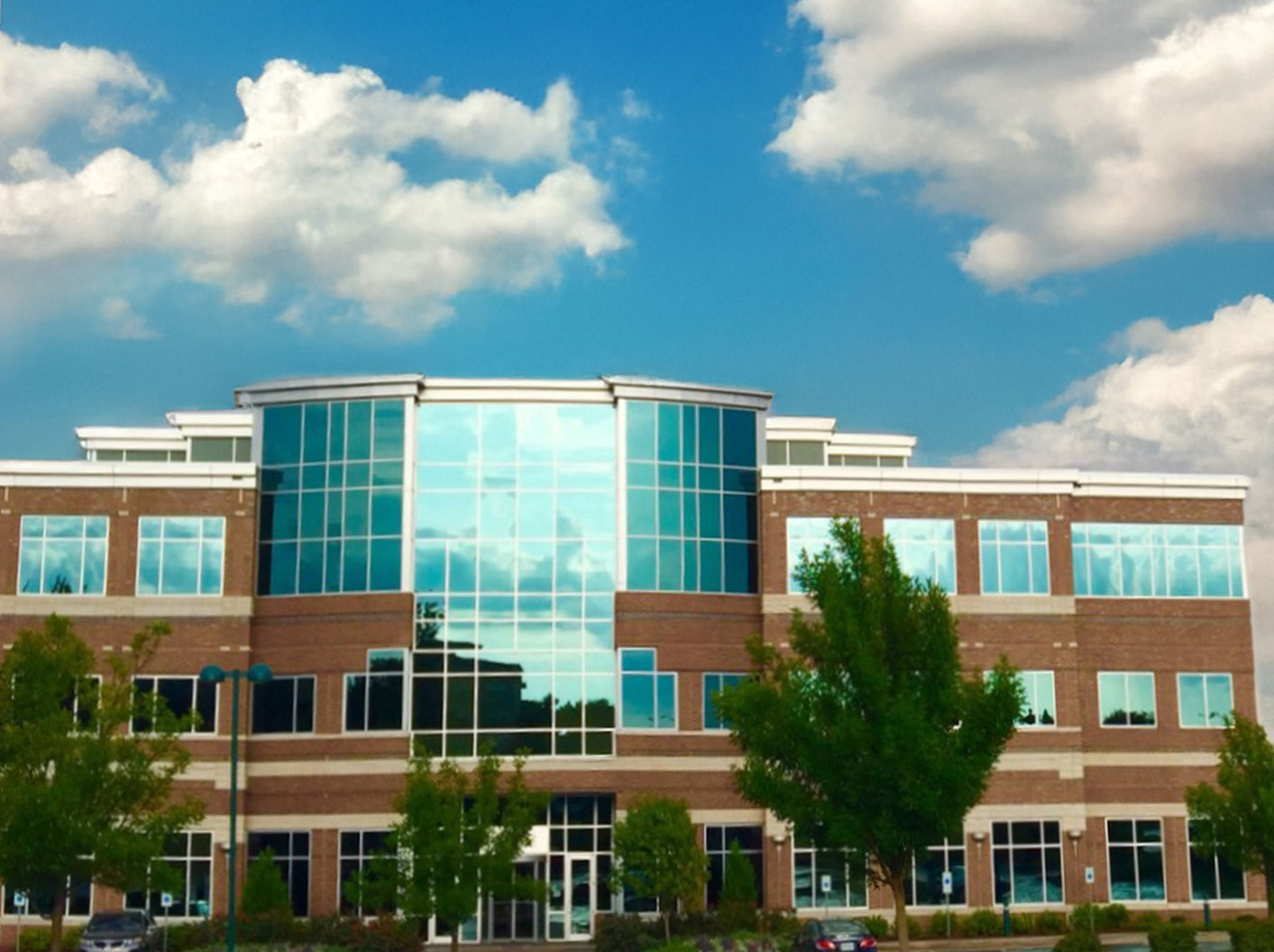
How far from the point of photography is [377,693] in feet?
166

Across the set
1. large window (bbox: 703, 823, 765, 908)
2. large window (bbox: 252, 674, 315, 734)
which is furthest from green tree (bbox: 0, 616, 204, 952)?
large window (bbox: 703, 823, 765, 908)

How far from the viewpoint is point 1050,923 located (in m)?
50.6

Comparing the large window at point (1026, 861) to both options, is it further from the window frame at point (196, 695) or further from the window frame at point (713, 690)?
the window frame at point (196, 695)

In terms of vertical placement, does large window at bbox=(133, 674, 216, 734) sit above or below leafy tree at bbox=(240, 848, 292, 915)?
above

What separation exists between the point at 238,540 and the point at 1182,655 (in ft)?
103

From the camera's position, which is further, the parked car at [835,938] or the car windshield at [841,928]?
the car windshield at [841,928]

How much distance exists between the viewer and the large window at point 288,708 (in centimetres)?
5084

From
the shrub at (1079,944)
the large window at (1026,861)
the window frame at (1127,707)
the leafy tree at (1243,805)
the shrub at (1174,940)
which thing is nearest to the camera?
the shrub at (1079,944)

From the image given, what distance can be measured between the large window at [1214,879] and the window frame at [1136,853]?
35.2 inches

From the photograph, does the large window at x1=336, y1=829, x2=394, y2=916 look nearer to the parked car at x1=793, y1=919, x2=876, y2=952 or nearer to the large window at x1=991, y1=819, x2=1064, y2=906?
the parked car at x1=793, y1=919, x2=876, y2=952

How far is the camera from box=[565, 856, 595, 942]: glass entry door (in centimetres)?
5000

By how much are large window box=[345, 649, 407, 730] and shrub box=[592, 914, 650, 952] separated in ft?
30.7

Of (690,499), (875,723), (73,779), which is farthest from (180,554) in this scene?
(875,723)

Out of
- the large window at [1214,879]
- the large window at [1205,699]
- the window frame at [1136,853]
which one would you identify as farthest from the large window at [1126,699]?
the large window at [1214,879]
